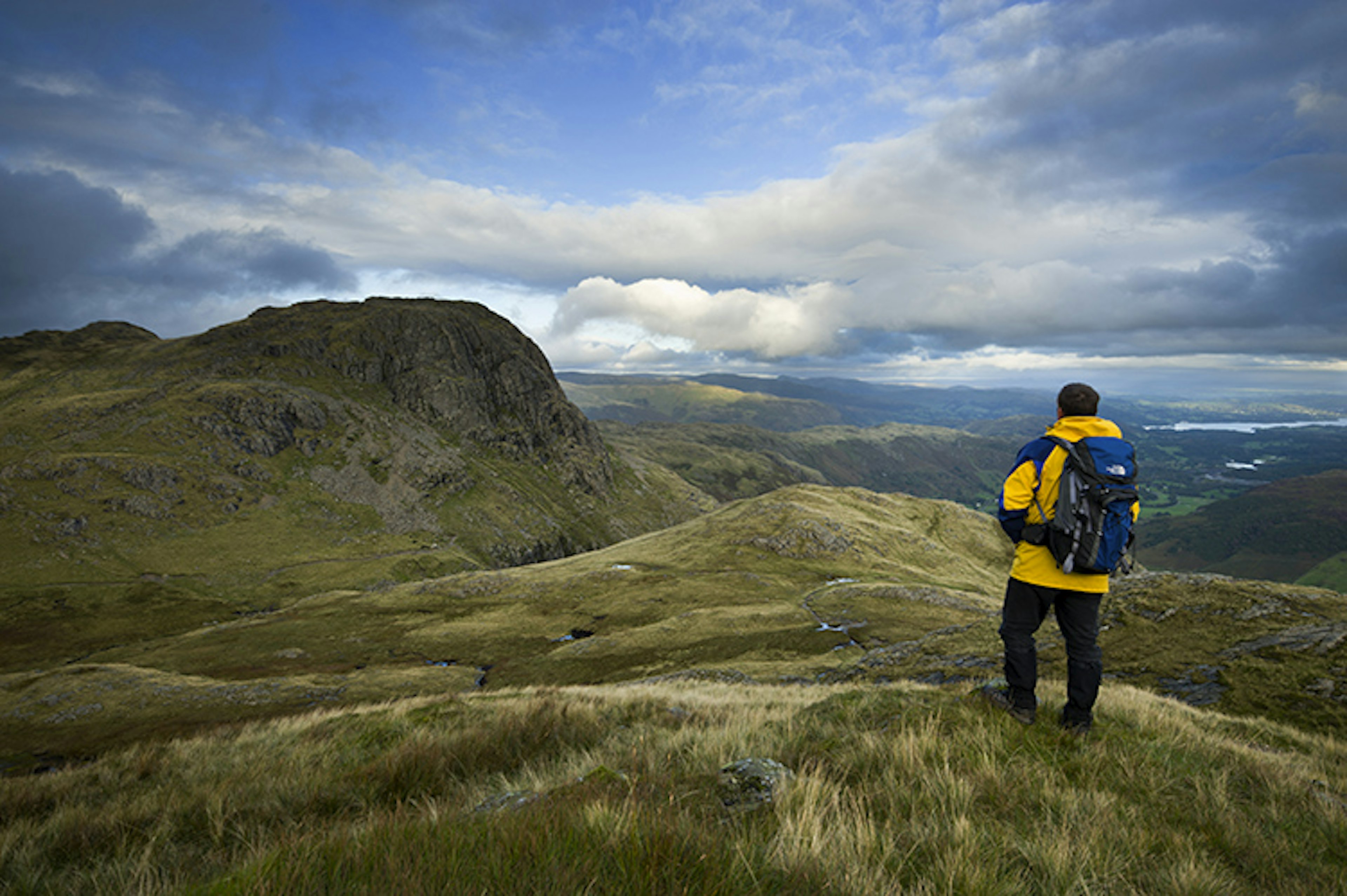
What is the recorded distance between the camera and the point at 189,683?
51594mm

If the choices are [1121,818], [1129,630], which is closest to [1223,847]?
[1121,818]

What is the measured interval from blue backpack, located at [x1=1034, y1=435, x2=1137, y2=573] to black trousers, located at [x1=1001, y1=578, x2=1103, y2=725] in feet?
1.99

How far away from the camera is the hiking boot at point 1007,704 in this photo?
733 centimetres

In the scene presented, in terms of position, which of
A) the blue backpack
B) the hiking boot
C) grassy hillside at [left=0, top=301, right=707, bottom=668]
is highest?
the blue backpack

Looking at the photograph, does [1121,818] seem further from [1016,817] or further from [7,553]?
[7,553]

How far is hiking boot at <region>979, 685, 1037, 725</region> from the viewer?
733cm

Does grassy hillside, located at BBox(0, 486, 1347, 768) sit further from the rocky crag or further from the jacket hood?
the rocky crag

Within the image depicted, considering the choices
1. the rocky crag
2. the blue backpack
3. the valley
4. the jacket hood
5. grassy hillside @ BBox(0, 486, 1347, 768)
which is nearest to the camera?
the valley

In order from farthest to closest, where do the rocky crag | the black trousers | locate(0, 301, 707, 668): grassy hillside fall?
the rocky crag < locate(0, 301, 707, 668): grassy hillside < the black trousers

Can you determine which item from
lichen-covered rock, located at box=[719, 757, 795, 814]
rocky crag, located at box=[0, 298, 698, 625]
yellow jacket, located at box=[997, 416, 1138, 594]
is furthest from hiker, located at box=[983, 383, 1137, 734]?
rocky crag, located at box=[0, 298, 698, 625]

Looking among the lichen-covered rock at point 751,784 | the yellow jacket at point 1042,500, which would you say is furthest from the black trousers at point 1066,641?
the lichen-covered rock at point 751,784

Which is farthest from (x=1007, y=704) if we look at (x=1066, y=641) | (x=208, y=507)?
(x=208, y=507)

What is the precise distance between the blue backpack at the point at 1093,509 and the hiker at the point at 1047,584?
0.23 feet

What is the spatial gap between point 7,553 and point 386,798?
172m
